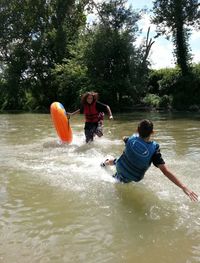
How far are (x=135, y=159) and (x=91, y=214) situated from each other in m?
1.07

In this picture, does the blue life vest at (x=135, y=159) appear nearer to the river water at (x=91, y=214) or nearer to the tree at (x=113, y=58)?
the river water at (x=91, y=214)

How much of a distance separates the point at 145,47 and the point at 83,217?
26296 mm

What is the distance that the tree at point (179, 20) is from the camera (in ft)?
102

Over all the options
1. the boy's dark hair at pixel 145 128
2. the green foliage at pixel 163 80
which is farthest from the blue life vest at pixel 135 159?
the green foliage at pixel 163 80

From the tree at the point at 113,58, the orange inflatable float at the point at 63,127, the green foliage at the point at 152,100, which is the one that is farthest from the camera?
the green foliage at the point at 152,100

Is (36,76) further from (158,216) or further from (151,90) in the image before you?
(158,216)

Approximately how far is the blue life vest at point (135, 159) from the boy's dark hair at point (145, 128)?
105mm

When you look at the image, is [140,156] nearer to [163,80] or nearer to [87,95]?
[87,95]

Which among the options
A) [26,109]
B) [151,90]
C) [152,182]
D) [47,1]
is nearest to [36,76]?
[26,109]

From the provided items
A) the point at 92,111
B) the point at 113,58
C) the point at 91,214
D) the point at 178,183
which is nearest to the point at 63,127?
the point at 92,111

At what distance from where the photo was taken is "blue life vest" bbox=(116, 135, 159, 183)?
6348 mm

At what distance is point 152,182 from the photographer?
25.6ft

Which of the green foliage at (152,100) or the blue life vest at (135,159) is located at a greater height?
the blue life vest at (135,159)

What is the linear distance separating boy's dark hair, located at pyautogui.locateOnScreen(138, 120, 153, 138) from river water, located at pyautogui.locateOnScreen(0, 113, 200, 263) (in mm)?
1084
